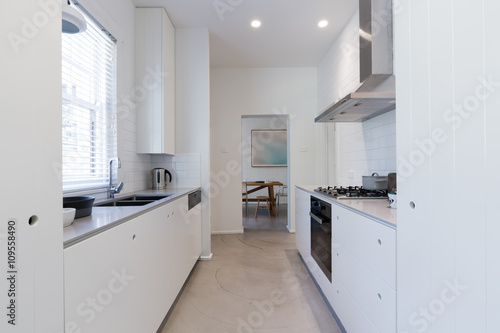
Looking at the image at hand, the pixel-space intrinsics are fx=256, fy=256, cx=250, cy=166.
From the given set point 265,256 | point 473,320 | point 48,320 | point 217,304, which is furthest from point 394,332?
point 265,256

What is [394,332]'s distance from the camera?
1.04 metres

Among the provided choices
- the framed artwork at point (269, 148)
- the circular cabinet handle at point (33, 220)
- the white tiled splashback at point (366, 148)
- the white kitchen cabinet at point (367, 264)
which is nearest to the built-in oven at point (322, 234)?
the white kitchen cabinet at point (367, 264)

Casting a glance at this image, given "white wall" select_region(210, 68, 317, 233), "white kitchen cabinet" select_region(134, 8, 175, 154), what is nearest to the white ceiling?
"white kitchen cabinet" select_region(134, 8, 175, 154)

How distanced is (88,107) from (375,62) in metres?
2.13

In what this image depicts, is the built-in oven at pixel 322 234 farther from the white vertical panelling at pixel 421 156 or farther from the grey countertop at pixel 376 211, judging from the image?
the white vertical panelling at pixel 421 156

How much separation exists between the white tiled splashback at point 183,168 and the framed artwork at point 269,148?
4.17 m

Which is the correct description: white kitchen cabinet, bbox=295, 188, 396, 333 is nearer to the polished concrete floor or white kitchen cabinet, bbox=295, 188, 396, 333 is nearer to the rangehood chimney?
the polished concrete floor

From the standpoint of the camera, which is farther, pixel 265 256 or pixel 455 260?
pixel 265 256

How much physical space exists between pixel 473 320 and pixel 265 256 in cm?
256

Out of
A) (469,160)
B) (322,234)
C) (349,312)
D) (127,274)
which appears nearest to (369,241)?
(349,312)

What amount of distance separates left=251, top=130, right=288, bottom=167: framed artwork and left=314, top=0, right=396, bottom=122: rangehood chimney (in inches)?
194

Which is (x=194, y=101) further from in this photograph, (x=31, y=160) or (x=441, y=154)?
(x=441, y=154)

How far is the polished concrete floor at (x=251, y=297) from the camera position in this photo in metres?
1.75

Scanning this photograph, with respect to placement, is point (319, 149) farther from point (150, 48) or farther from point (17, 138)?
point (17, 138)
